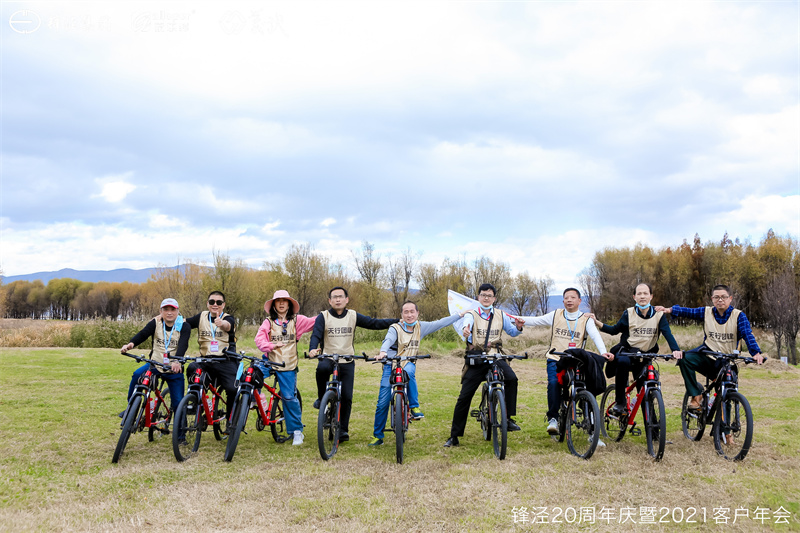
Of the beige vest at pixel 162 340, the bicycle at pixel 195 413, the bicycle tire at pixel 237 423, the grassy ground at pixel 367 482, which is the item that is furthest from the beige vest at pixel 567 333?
the beige vest at pixel 162 340

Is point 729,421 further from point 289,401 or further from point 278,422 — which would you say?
point 278,422

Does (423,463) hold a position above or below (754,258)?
below

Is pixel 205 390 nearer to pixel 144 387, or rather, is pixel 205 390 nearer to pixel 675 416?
pixel 144 387

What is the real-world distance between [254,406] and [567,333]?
13.8 ft

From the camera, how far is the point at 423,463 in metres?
5.89

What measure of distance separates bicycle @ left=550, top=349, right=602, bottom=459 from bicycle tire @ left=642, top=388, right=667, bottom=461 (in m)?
0.55

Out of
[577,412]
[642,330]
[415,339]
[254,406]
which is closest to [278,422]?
[254,406]

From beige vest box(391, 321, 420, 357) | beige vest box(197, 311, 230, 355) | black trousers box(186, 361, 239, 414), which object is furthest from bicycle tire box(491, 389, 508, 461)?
beige vest box(197, 311, 230, 355)

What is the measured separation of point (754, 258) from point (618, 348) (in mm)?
46892

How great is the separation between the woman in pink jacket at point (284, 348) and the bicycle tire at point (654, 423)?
4278 millimetres

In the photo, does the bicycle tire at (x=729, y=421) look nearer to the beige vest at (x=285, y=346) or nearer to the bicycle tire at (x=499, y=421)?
the bicycle tire at (x=499, y=421)

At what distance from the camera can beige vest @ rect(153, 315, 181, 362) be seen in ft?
22.6

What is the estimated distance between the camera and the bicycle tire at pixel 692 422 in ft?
22.0

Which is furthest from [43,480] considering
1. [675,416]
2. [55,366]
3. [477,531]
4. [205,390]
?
[55,366]
